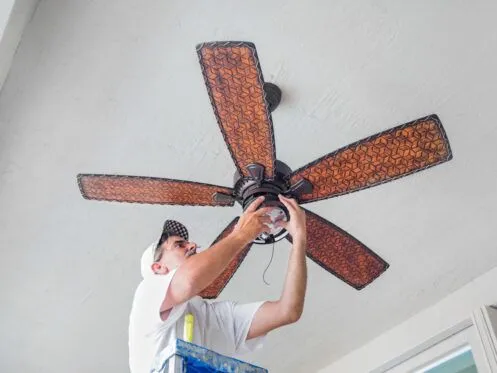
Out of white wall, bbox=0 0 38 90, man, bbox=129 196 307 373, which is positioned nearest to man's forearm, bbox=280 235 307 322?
man, bbox=129 196 307 373

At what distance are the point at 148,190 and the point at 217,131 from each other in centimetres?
30

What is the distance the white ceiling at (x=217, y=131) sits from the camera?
1.71 metres

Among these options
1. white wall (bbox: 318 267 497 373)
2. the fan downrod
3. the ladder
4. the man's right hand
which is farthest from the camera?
white wall (bbox: 318 267 497 373)

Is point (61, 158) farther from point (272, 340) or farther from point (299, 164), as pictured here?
point (272, 340)

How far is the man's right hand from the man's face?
16cm

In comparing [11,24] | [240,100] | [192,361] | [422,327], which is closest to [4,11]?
[11,24]

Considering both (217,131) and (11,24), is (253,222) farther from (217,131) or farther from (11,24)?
(11,24)

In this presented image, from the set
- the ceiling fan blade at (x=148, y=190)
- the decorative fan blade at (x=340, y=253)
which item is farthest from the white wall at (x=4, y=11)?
the decorative fan blade at (x=340, y=253)

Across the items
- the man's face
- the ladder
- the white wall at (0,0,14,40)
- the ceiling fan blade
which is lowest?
the ladder

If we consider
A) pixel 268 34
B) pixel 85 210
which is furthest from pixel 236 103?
pixel 85 210

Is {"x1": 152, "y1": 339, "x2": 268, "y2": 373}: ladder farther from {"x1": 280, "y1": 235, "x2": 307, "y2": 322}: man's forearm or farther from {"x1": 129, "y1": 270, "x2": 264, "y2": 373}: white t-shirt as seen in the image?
{"x1": 280, "y1": 235, "x2": 307, "y2": 322}: man's forearm

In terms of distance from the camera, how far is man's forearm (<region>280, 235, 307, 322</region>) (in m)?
1.67

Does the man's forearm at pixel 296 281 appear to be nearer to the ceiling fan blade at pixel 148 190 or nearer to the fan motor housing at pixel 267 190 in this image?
the fan motor housing at pixel 267 190

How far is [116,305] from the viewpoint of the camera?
2.65 metres
